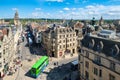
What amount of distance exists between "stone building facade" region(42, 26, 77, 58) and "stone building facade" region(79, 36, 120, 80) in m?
32.6

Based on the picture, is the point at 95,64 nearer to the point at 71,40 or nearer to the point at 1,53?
the point at 1,53

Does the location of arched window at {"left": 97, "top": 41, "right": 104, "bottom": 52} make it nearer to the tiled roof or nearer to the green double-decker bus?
the tiled roof

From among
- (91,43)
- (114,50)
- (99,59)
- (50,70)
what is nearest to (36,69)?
(50,70)

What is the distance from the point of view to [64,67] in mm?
75750

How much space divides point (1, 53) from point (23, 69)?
1264 centimetres

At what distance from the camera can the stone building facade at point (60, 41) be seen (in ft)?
298

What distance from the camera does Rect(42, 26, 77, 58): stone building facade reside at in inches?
3580

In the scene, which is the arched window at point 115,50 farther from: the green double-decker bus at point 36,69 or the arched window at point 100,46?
the green double-decker bus at point 36,69

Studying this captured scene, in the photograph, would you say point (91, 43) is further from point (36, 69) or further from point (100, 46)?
point (36, 69)

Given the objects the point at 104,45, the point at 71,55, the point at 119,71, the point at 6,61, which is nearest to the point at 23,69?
the point at 6,61

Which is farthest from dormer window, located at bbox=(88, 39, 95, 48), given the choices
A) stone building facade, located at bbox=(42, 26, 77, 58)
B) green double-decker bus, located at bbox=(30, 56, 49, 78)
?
stone building facade, located at bbox=(42, 26, 77, 58)

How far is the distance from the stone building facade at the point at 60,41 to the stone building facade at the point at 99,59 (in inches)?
1283

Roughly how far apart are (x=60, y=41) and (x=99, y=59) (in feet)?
145

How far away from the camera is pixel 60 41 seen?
91.4 metres
